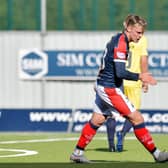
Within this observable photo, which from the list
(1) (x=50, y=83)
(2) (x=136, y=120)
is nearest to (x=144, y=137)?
(2) (x=136, y=120)

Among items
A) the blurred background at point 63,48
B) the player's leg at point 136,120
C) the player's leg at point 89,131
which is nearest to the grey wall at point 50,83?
the blurred background at point 63,48

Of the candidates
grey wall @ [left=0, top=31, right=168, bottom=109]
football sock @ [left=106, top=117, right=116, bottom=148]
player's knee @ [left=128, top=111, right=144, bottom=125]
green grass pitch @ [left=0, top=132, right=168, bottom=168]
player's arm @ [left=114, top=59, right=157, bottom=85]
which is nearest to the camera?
green grass pitch @ [left=0, top=132, right=168, bottom=168]

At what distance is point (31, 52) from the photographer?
26234 millimetres

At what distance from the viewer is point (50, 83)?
1046 inches

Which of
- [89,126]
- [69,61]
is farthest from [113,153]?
[69,61]

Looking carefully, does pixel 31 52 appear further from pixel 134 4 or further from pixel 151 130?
pixel 151 130

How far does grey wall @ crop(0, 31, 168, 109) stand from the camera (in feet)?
86.8

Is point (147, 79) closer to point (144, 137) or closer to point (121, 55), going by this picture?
point (121, 55)

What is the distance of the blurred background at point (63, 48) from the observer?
26250 mm

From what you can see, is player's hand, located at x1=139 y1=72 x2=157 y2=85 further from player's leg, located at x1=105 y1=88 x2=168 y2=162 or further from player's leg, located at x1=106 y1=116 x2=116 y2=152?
player's leg, located at x1=106 y1=116 x2=116 y2=152

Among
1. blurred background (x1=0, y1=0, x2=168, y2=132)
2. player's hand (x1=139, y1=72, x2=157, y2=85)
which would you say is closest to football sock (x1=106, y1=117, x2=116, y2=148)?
player's hand (x1=139, y1=72, x2=157, y2=85)

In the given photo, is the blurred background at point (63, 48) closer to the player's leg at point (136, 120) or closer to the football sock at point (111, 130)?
the football sock at point (111, 130)

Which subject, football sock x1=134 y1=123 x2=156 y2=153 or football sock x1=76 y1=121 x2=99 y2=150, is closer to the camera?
football sock x1=134 y1=123 x2=156 y2=153

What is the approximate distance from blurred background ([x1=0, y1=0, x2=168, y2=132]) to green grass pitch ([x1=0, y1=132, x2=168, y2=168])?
8.55m
